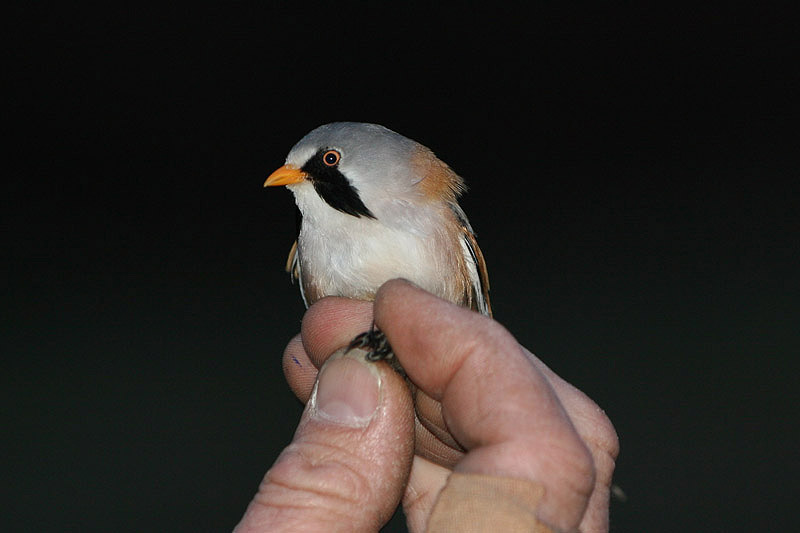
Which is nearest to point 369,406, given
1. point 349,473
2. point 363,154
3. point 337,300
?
point 349,473

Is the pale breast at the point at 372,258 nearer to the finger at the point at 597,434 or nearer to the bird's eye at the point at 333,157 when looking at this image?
the bird's eye at the point at 333,157

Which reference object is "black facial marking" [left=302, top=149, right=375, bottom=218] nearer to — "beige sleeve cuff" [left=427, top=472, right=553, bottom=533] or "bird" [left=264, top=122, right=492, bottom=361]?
"bird" [left=264, top=122, right=492, bottom=361]

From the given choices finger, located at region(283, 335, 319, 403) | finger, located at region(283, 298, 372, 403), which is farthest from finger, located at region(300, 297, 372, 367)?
finger, located at region(283, 335, 319, 403)

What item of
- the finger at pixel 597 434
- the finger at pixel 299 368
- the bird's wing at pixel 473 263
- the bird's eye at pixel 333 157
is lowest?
the finger at pixel 299 368

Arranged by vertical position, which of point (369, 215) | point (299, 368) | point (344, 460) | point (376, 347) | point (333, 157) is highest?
point (333, 157)

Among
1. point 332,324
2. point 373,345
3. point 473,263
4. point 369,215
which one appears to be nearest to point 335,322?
point 332,324

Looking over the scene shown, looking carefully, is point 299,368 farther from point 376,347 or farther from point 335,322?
point 376,347

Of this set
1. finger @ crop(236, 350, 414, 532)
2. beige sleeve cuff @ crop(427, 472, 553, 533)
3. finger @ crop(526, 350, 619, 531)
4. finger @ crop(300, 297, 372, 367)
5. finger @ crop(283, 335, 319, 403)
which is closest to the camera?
beige sleeve cuff @ crop(427, 472, 553, 533)

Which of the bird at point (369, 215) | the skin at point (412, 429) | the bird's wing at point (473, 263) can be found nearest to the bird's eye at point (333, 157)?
the bird at point (369, 215)
